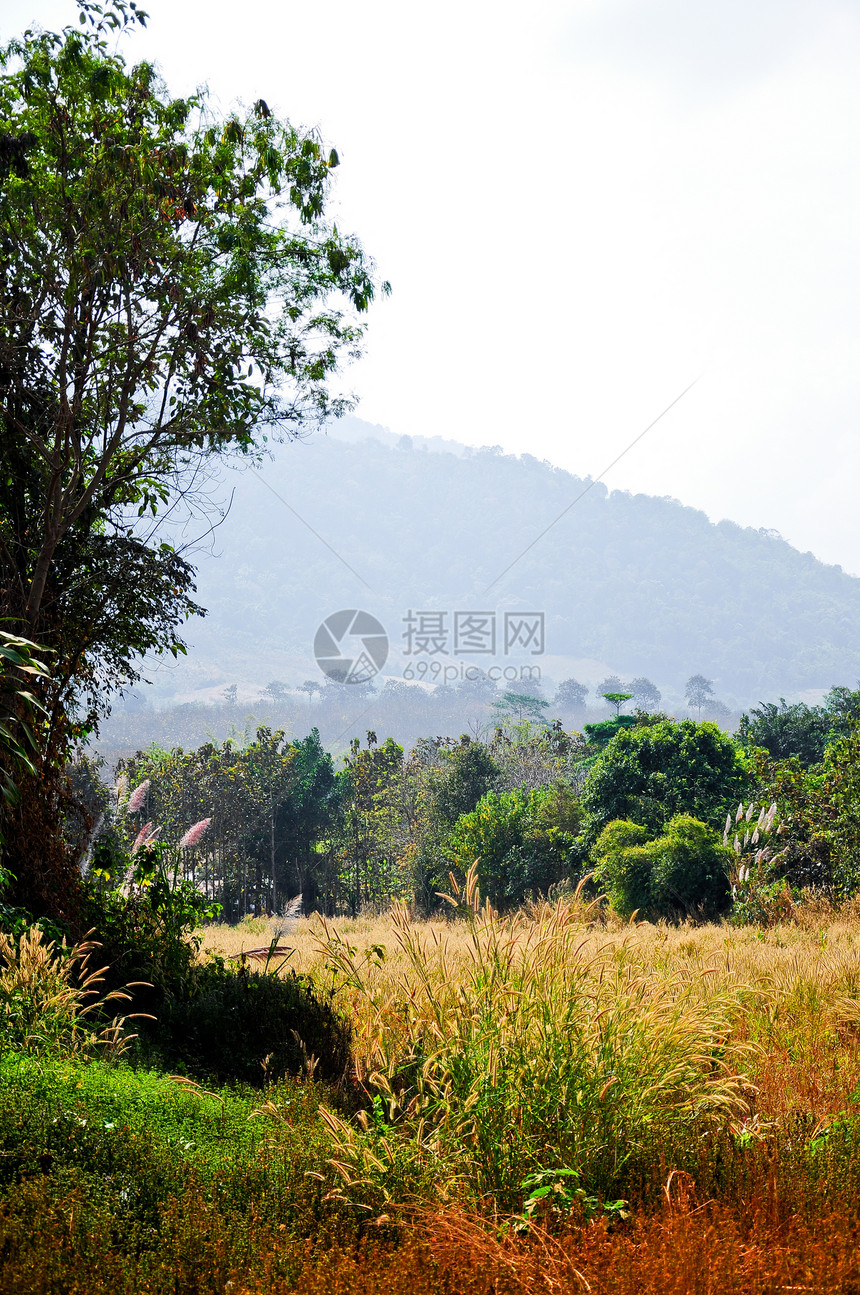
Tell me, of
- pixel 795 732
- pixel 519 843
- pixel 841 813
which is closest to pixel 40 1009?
pixel 841 813

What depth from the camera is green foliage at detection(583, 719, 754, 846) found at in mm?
17938

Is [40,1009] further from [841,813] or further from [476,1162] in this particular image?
[841,813]

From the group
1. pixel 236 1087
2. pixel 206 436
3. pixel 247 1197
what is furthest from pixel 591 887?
pixel 247 1197

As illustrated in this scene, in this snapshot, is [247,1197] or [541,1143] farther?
[541,1143]

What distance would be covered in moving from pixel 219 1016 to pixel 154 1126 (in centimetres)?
217

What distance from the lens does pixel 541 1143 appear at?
127 inches

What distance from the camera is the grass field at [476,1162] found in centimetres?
245

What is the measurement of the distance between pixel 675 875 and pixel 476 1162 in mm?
12605

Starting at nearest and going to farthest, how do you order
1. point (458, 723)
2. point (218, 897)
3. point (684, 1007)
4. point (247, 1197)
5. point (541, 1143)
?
1. point (247, 1197)
2. point (541, 1143)
3. point (684, 1007)
4. point (218, 897)
5. point (458, 723)

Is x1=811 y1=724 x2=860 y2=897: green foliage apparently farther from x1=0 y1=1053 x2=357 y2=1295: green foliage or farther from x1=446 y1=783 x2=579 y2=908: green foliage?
x1=0 y1=1053 x2=357 y2=1295: green foliage

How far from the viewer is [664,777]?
→ 18.4 meters

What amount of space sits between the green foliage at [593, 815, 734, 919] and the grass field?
35.1 ft

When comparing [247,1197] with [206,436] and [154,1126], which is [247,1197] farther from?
[206,436]

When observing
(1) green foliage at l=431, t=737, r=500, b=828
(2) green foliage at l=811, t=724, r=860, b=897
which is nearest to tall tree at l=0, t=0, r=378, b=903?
(2) green foliage at l=811, t=724, r=860, b=897
